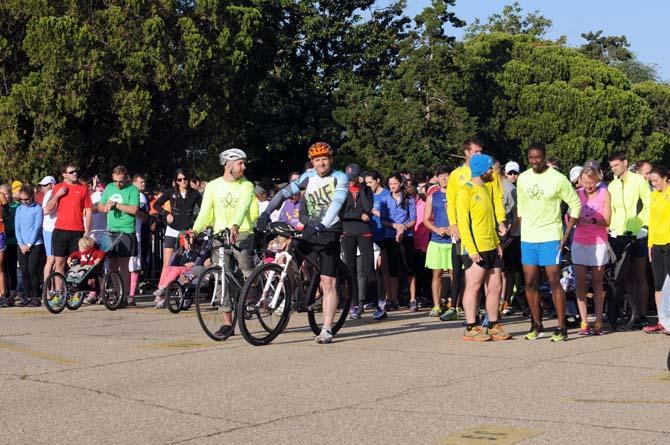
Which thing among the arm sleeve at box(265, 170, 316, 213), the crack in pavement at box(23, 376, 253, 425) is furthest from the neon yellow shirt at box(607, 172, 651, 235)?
the crack in pavement at box(23, 376, 253, 425)

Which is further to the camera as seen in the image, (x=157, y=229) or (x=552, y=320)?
(x=157, y=229)

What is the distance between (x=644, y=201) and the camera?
13.6 meters

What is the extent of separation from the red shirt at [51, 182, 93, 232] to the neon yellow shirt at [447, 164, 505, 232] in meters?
6.65

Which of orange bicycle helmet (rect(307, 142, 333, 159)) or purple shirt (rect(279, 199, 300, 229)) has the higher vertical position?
orange bicycle helmet (rect(307, 142, 333, 159))

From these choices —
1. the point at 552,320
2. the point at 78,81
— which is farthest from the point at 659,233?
the point at 78,81

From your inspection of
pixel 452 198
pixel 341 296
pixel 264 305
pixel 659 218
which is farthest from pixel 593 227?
pixel 264 305

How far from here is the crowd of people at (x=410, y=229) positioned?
38.1 feet

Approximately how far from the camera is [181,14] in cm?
4178

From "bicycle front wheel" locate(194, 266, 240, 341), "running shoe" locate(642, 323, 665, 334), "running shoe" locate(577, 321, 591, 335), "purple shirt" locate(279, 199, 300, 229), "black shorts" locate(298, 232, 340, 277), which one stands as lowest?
"running shoe" locate(642, 323, 665, 334)

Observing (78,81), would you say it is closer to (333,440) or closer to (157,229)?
(157,229)

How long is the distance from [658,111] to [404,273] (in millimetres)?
77752

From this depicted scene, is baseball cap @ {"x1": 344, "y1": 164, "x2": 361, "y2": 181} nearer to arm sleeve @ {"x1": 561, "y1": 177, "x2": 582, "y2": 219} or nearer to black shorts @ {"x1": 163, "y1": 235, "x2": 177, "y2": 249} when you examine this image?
black shorts @ {"x1": 163, "y1": 235, "x2": 177, "y2": 249}

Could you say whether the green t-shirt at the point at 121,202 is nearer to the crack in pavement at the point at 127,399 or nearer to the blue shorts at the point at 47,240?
the blue shorts at the point at 47,240

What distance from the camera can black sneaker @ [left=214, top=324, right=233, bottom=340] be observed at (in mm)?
11711
